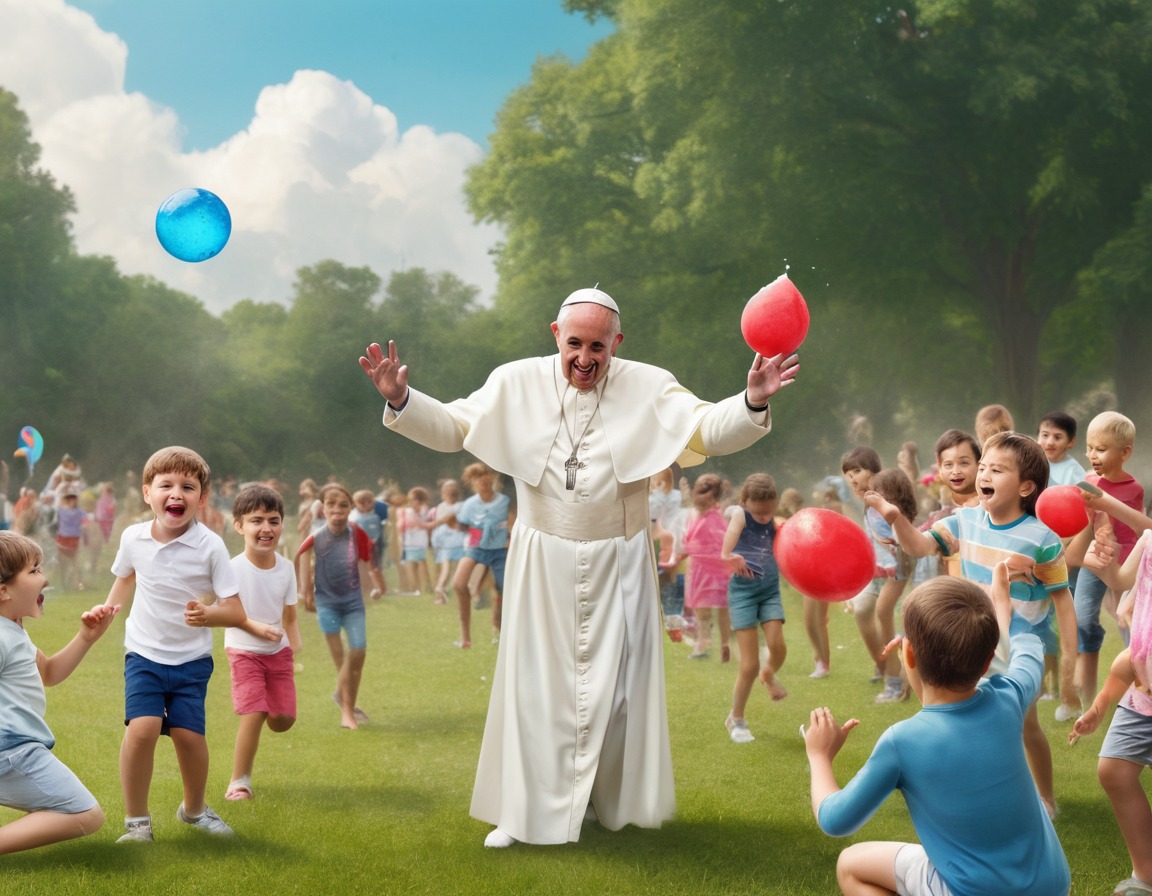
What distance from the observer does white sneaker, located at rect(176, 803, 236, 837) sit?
18.1 ft

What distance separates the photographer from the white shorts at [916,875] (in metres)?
A: 3.33

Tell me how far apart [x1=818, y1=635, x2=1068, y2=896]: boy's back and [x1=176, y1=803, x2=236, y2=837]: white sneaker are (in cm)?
324

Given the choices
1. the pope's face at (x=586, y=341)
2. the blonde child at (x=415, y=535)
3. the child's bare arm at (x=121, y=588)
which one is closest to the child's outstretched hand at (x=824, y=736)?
the pope's face at (x=586, y=341)

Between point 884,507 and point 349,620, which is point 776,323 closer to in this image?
point 884,507

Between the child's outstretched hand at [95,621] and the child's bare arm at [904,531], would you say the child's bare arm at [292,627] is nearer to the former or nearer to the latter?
the child's outstretched hand at [95,621]

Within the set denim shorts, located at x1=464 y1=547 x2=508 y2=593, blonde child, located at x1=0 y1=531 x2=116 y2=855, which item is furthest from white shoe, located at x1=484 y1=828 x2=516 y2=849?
denim shorts, located at x1=464 y1=547 x2=508 y2=593

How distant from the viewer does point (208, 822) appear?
555 centimetres


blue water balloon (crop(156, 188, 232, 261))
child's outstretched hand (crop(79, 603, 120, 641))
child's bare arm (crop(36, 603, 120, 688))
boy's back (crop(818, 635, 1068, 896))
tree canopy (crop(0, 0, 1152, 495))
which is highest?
tree canopy (crop(0, 0, 1152, 495))

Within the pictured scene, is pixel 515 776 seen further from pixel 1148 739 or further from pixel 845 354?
pixel 845 354

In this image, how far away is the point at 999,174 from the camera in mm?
28734

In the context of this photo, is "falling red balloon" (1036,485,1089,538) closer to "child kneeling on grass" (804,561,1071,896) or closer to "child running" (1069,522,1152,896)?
"child running" (1069,522,1152,896)

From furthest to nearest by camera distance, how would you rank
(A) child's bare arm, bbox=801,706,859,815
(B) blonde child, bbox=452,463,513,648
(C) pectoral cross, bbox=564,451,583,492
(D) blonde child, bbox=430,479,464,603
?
(D) blonde child, bbox=430,479,464,603, (B) blonde child, bbox=452,463,513,648, (C) pectoral cross, bbox=564,451,583,492, (A) child's bare arm, bbox=801,706,859,815

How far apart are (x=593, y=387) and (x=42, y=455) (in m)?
30.8

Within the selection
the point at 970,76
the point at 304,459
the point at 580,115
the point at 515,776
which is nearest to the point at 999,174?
the point at 970,76
